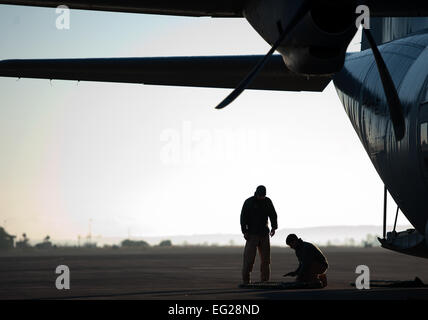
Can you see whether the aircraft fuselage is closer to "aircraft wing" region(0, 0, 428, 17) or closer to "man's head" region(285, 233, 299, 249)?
"man's head" region(285, 233, 299, 249)

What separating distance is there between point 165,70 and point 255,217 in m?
3.40

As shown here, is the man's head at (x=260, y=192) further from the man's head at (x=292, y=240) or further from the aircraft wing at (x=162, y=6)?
the aircraft wing at (x=162, y=6)

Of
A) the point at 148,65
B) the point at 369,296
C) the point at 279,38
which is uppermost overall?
the point at 148,65

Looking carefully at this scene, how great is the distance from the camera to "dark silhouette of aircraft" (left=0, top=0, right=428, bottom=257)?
381 inches

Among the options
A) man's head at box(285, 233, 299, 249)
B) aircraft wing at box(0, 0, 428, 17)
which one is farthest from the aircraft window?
aircraft wing at box(0, 0, 428, 17)

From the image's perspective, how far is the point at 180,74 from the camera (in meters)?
16.8

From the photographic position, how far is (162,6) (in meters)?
10.8

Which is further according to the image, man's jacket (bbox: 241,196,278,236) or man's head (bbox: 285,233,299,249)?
man's jacket (bbox: 241,196,278,236)

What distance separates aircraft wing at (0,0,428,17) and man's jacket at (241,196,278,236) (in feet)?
18.5

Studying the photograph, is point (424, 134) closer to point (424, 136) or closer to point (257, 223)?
point (424, 136)

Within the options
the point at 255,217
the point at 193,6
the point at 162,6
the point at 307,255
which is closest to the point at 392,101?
the point at 193,6
